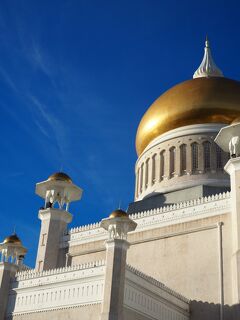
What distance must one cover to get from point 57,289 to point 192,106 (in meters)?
8.90

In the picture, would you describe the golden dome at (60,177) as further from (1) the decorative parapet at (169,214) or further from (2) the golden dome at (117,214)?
(2) the golden dome at (117,214)

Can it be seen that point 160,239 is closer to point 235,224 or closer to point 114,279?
point 235,224

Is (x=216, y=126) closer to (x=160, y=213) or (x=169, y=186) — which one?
(x=169, y=186)

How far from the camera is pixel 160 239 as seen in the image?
16453 mm

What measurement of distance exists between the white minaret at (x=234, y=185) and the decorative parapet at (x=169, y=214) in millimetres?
655

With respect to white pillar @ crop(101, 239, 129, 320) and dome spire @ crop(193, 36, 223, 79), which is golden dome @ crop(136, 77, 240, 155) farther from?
white pillar @ crop(101, 239, 129, 320)

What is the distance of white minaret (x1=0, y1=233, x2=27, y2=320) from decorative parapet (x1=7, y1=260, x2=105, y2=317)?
6.5 inches

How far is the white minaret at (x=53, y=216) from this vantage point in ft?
58.9

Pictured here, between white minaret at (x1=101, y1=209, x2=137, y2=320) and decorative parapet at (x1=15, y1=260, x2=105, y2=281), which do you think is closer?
white minaret at (x1=101, y1=209, x2=137, y2=320)

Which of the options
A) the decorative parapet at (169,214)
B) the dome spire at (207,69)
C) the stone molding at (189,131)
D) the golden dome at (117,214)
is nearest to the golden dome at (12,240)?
the decorative parapet at (169,214)

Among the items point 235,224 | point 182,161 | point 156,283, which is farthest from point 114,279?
point 182,161

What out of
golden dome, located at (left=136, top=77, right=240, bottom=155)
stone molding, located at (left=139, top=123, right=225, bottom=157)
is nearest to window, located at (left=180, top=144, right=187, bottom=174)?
stone molding, located at (left=139, top=123, right=225, bottom=157)

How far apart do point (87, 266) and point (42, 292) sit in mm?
1582

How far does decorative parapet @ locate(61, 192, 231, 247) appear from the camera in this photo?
15.9 metres
